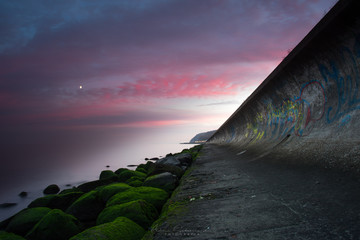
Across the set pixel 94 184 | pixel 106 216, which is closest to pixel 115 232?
pixel 106 216

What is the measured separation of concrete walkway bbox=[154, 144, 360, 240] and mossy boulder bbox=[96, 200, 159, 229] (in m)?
0.44

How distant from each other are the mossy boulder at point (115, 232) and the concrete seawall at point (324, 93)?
9.83 ft

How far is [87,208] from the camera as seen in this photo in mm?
4793

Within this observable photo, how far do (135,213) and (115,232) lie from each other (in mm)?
597

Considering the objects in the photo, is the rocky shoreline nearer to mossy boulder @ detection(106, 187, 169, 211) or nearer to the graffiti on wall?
mossy boulder @ detection(106, 187, 169, 211)

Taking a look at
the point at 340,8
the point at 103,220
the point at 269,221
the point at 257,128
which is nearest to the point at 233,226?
the point at 269,221

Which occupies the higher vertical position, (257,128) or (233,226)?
(257,128)

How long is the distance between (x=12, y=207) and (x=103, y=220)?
15263 millimetres

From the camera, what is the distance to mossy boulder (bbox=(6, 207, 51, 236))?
15.8ft

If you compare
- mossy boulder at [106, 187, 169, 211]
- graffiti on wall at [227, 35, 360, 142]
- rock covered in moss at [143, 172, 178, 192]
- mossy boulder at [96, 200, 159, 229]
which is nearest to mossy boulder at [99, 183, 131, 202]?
rock covered in moss at [143, 172, 178, 192]

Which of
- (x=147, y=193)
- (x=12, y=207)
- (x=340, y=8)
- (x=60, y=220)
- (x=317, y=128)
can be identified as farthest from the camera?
(x=12, y=207)

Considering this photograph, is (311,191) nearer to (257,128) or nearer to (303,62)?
(303,62)

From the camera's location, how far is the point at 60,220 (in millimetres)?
3521

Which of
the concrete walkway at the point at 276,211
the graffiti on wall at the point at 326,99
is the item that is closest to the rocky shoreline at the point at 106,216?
the concrete walkway at the point at 276,211
